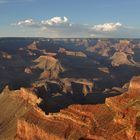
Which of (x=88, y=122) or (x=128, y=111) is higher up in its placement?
(x=128, y=111)

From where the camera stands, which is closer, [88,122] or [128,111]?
[128,111]

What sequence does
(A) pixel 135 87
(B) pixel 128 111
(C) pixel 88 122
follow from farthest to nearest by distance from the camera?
(A) pixel 135 87, (C) pixel 88 122, (B) pixel 128 111

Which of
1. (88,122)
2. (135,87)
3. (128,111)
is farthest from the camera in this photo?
(135,87)

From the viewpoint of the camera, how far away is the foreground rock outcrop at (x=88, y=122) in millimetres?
92188

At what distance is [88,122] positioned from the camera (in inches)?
3898

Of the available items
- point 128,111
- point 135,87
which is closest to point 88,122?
point 128,111

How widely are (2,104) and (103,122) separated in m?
70.2

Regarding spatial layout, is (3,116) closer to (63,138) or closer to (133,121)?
(63,138)

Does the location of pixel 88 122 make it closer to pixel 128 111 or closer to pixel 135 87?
pixel 128 111

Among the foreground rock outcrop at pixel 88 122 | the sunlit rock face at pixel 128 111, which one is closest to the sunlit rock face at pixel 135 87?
the foreground rock outcrop at pixel 88 122

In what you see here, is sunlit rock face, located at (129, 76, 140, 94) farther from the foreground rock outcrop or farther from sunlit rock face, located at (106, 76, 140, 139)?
sunlit rock face, located at (106, 76, 140, 139)

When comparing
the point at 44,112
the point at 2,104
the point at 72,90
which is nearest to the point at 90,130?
the point at 44,112

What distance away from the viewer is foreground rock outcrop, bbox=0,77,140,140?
92188mm

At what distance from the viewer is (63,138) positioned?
333 ft
